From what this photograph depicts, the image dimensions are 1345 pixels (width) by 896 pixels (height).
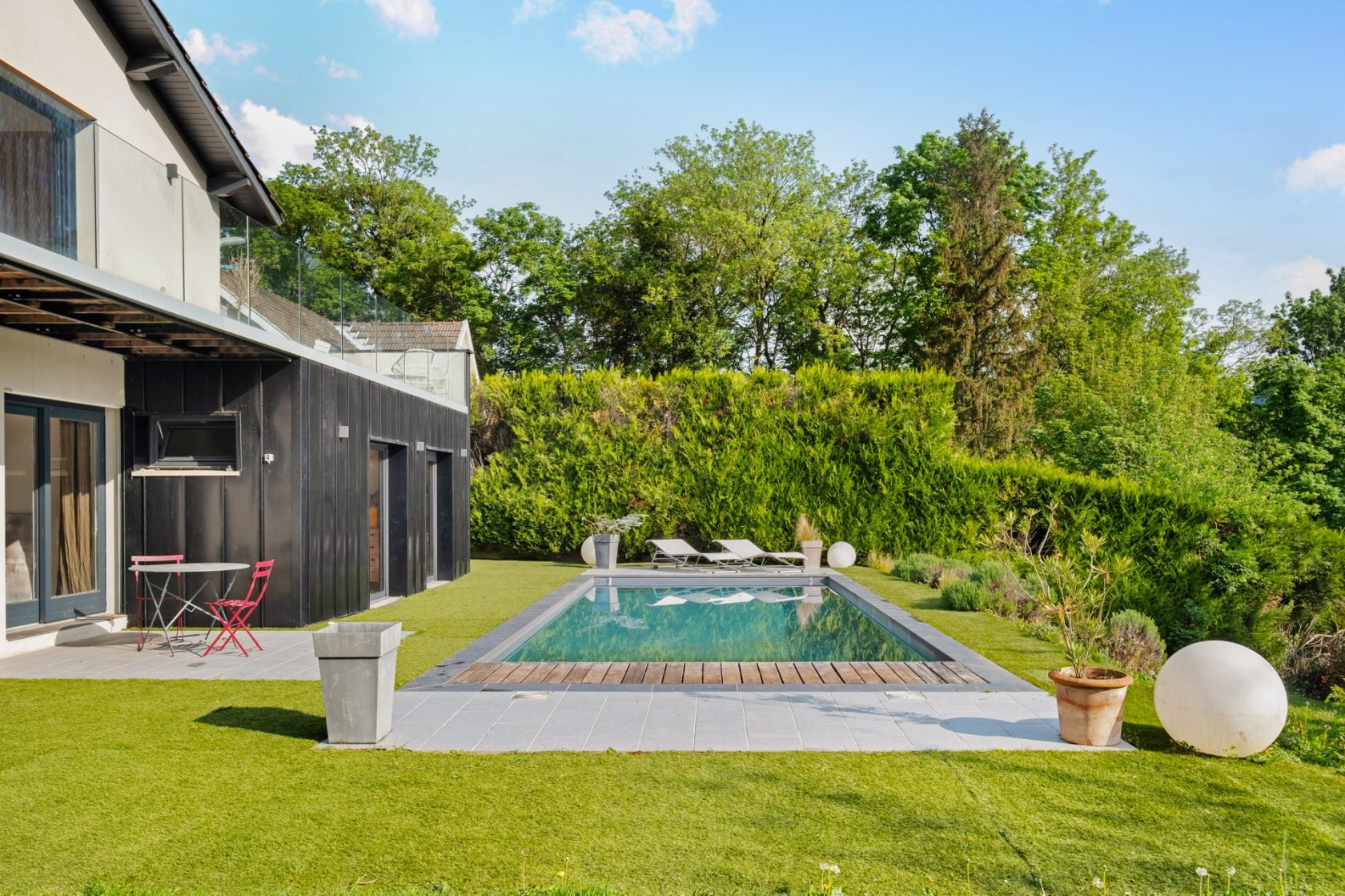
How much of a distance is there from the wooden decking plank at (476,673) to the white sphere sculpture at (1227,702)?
15.7 ft

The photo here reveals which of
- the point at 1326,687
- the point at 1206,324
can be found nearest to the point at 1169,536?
the point at 1326,687

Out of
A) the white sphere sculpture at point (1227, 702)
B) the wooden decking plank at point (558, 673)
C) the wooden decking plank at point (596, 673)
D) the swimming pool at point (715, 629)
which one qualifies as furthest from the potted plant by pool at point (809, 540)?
the white sphere sculpture at point (1227, 702)

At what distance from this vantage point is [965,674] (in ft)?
24.6

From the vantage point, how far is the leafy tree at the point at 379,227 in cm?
3148

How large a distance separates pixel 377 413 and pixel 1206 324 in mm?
33636

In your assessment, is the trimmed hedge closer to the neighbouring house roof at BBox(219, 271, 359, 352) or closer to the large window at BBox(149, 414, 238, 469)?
the neighbouring house roof at BBox(219, 271, 359, 352)

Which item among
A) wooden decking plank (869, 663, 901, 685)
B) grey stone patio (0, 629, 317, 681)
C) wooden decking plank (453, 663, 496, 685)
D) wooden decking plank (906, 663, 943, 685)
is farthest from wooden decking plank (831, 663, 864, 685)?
grey stone patio (0, 629, 317, 681)

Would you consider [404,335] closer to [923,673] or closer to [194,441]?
[194,441]

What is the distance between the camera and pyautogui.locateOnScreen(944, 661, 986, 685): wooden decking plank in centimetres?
721

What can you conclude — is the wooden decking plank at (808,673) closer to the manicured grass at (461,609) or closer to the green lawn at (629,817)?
the green lawn at (629,817)

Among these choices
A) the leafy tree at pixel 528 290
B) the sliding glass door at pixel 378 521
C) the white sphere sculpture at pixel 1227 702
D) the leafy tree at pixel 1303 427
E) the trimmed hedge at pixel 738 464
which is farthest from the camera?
Answer: the leafy tree at pixel 528 290

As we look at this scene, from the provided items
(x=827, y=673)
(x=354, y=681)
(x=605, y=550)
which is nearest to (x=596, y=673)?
(x=827, y=673)

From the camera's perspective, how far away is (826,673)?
→ 764cm

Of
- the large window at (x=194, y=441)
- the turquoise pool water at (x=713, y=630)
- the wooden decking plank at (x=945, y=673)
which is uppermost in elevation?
the large window at (x=194, y=441)
